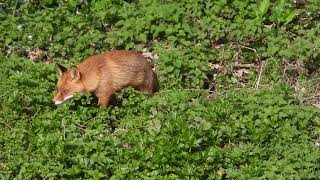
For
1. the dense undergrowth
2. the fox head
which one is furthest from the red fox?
the dense undergrowth

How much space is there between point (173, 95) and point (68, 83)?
1495 mm

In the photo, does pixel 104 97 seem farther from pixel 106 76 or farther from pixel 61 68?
pixel 61 68

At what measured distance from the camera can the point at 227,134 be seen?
8.06 metres

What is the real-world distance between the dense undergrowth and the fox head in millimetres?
189

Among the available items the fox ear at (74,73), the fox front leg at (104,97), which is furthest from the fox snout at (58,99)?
the fox front leg at (104,97)

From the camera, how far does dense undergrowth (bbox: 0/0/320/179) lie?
7.53m

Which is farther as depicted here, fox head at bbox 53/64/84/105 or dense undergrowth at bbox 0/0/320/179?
fox head at bbox 53/64/84/105

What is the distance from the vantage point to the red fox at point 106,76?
8.98 meters

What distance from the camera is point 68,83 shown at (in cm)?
898

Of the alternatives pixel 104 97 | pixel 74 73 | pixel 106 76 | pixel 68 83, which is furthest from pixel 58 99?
pixel 106 76

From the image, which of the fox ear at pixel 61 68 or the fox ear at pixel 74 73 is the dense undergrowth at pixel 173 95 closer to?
the fox ear at pixel 61 68

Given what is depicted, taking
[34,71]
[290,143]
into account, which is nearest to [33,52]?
[34,71]

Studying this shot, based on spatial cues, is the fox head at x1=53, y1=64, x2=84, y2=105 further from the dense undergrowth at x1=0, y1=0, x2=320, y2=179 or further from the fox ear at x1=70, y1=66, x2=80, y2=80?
the dense undergrowth at x1=0, y1=0, x2=320, y2=179

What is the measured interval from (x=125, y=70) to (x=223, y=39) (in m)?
2.00
